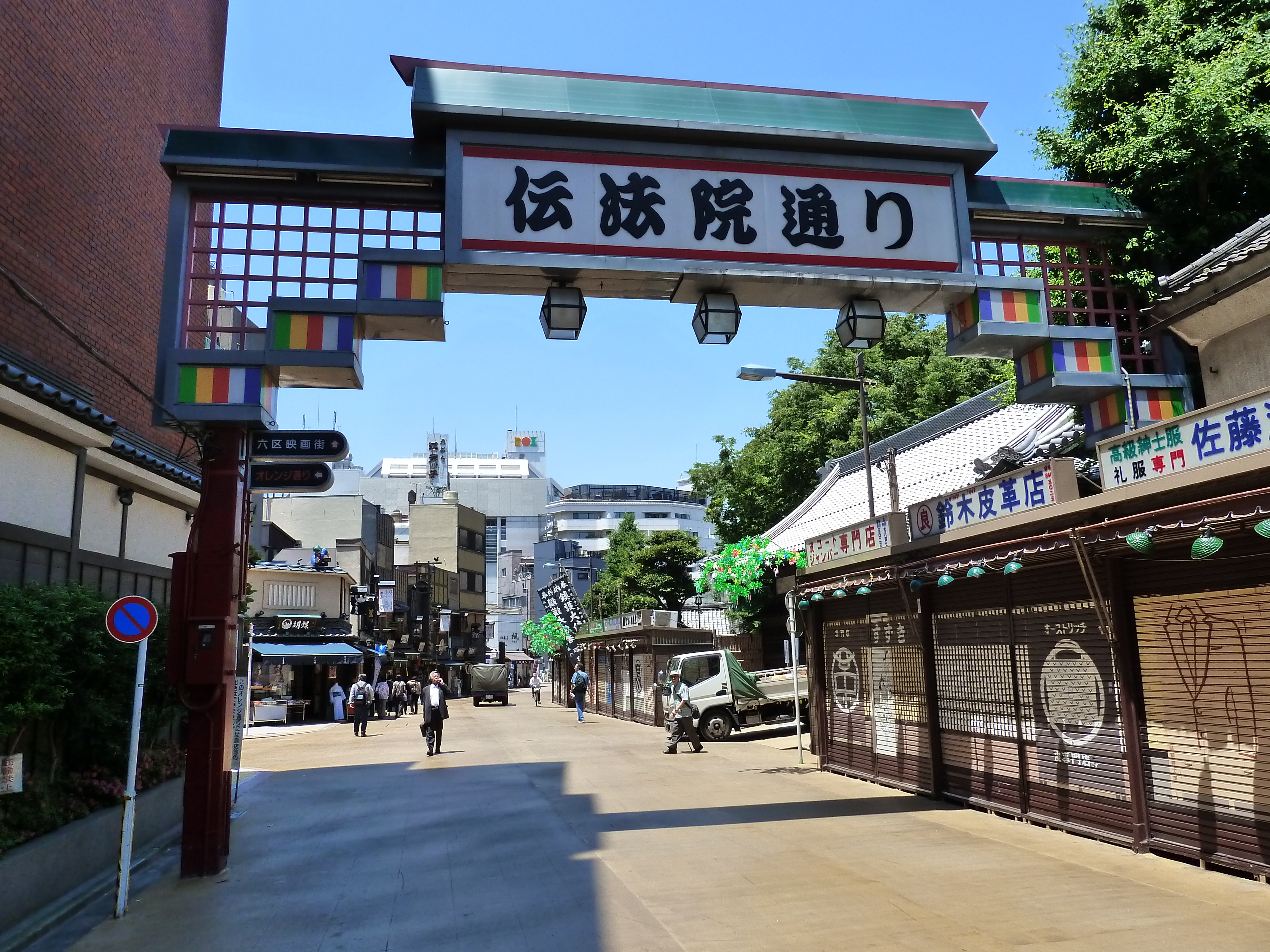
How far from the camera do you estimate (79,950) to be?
7508 mm

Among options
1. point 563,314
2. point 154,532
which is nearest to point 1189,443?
point 563,314

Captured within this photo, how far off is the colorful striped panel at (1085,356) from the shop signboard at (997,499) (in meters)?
1.04

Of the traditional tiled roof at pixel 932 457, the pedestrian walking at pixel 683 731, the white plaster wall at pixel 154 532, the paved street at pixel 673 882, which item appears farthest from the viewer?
the pedestrian walking at pixel 683 731

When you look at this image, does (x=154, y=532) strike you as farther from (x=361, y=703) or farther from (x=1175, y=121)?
(x=1175, y=121)

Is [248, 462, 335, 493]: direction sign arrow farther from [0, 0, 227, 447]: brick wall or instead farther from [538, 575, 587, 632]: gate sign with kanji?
[538, 575, 587, 632]: gate sign with kanji

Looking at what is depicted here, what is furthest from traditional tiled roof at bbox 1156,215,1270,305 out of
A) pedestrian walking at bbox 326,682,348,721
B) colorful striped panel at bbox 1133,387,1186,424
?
pedestrian walking at bbox 326,682,348,721

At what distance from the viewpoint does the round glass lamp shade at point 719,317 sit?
34.3 ft

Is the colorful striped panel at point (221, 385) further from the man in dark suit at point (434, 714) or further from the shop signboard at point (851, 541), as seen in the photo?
the man in dark suit at point (434, 714)

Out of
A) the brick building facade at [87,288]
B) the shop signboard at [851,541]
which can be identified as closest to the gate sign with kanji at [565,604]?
the brick building facade at [87,288]

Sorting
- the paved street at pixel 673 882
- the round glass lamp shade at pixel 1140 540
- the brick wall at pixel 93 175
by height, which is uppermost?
the brick wall at pixel 93 175

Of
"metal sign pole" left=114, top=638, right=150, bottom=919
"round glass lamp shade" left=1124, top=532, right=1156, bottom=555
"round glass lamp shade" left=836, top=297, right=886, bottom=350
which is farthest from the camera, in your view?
"round glass lamp shade" left=836, top=297, right=886, bottom=350

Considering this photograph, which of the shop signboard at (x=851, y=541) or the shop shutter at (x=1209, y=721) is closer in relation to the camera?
the shop shutter at (x=1209, y=721)

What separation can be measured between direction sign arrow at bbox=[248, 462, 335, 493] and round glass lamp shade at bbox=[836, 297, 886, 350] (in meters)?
7.12

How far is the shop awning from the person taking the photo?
3719cm
